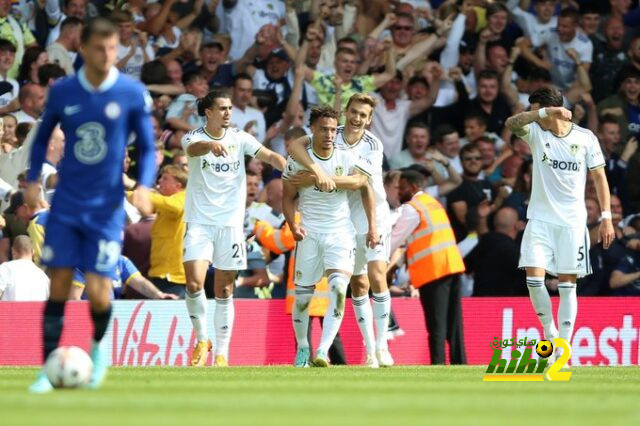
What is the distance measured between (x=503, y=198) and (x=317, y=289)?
4869mm

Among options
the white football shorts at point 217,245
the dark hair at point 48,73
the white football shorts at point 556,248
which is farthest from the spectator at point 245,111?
the white football shorts at point 556,248

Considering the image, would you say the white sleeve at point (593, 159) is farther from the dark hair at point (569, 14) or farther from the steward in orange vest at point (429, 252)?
the dark hair at point (569, 14)

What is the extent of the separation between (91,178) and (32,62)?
9.44m

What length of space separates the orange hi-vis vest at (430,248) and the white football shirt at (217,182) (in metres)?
2.77

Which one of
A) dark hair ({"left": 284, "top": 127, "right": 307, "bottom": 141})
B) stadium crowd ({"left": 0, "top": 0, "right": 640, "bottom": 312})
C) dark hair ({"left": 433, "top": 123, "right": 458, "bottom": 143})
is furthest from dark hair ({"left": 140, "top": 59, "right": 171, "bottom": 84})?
dark hair ({"left": 284, "top": 127, "right": 307, "bottom": 141})

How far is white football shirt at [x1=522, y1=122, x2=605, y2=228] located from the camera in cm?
1427

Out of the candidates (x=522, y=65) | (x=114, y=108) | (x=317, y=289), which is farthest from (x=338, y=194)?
(x=522, y=65)

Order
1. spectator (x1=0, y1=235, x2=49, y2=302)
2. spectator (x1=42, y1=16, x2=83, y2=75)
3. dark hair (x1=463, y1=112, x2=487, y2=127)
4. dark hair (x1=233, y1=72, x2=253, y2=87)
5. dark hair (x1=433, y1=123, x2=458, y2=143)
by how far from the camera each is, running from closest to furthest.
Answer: spectator (x1=0, y1=235, x2=49, y2=302), spectator (x1=42, y1=16, x2=83, y2=75), dark hair (x1=233, y1=72, x2=253, y2=87), dark hair (x1=433, y1=123, x2=458, y2=143), dark hair (x1=463, y1=112, x2=487, y2=127)

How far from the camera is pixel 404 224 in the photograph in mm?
16562

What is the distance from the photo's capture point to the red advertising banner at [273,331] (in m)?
15.6

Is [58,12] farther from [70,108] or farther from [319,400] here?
[319,400]

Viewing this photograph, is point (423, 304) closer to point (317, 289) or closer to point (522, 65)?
point (317, 289)

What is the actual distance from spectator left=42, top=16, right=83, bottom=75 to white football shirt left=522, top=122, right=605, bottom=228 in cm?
749

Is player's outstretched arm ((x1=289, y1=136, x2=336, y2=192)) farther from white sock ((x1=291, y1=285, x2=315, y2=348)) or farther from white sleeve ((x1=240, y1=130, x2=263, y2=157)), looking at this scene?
white sock ((x1=291, y1=285, x2=315, y2=348))
